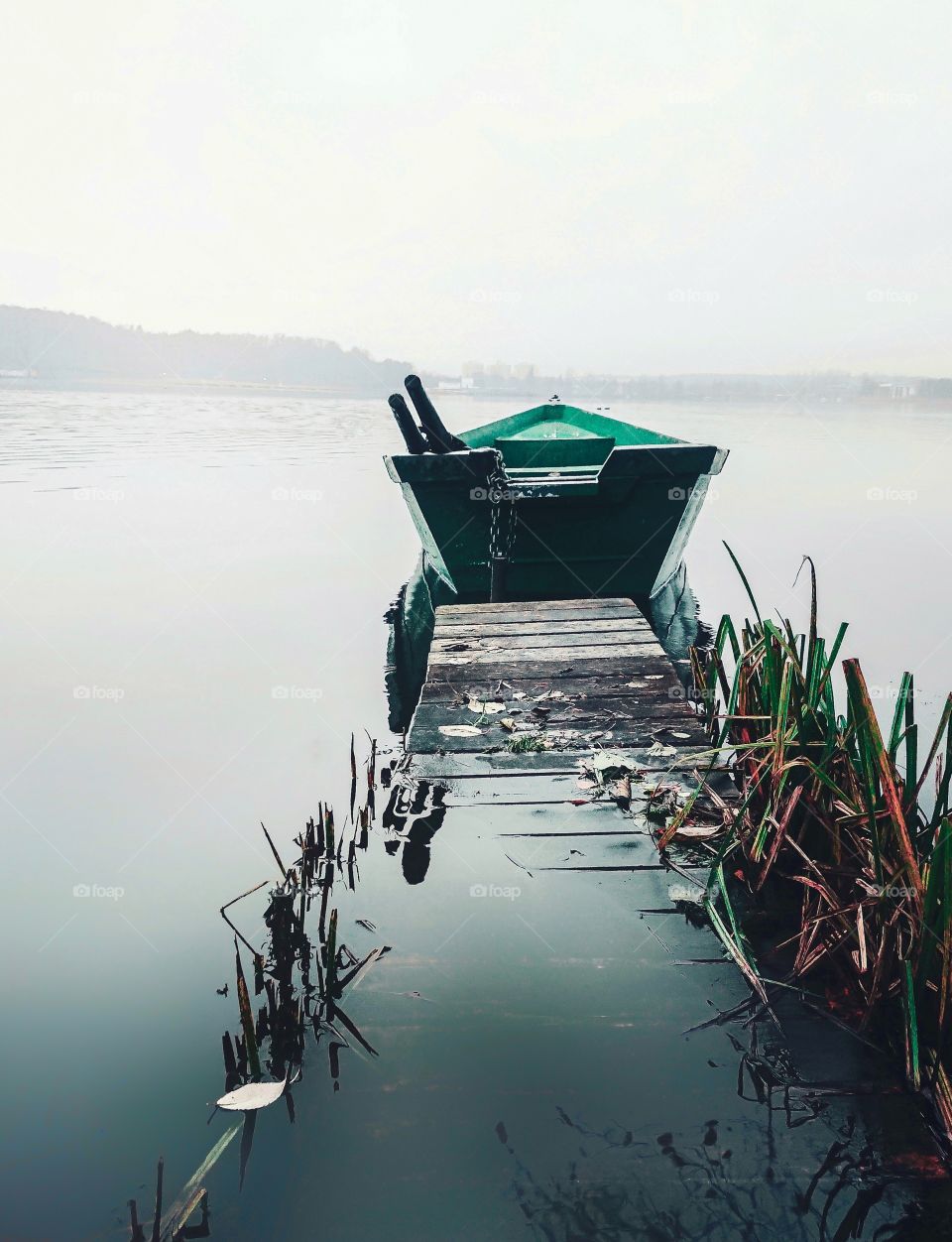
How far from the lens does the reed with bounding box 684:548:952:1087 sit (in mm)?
2156

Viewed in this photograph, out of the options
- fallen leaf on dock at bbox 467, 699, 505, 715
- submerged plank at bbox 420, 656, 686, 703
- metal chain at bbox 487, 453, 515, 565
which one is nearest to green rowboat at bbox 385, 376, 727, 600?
metal chain at bbox 487, 453, 515, 565

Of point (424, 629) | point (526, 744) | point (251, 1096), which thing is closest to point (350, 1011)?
point (251, 1096)

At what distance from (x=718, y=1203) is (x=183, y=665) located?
7.02 m

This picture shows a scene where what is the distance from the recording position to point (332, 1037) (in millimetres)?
2506

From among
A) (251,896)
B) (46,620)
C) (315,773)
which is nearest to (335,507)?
(46,620)

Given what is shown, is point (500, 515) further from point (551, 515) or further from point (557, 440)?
point (557, 440)

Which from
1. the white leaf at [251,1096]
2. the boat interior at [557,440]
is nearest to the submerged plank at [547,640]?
the boat interior at [557,440]

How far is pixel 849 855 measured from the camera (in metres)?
2.70

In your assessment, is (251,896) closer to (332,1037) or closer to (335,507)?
(332,1037)

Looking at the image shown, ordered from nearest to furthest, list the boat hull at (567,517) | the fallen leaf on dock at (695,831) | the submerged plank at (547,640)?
the fallen leaf on dock at (695,831) → the submerged plank at (547,640) → the boat hull at (567,517)

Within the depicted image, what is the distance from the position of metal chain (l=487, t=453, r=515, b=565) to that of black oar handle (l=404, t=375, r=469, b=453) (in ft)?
1.72

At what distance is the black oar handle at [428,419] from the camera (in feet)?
24.3

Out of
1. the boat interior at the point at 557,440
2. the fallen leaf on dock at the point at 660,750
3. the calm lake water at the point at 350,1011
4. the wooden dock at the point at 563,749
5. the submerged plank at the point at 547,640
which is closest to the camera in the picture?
the calm lake water at the point at 350,1011

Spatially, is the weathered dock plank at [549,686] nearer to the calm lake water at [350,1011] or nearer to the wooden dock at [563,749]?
the wooden dock at [563,749]
